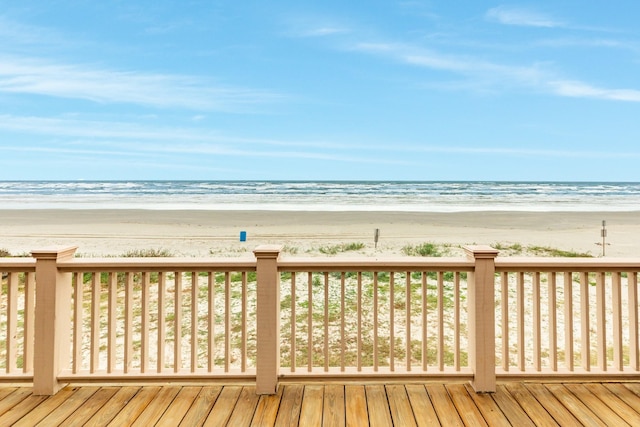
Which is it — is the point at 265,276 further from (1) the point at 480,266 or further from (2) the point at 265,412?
(1) the point at 480,266

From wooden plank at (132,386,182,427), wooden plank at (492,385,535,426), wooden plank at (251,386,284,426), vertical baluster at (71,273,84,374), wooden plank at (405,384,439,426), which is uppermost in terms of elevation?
vertical baluster at (71,273,84,374)

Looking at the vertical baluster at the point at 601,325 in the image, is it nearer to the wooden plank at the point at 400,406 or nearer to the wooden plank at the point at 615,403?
the wooden plank at the point at 615,403

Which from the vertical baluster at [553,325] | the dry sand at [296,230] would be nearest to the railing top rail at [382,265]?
the vertical baluster at [553,325]

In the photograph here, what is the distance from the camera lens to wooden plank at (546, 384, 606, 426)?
6.78ft

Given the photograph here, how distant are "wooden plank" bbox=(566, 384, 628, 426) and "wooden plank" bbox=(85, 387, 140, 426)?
273 centimetres

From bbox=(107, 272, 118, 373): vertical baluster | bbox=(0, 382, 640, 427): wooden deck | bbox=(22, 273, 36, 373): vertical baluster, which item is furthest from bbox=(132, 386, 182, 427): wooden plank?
bbox=(22, 273, 36, 373): vertical baluster

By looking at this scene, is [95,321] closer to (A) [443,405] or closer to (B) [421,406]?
(B) [421,406]

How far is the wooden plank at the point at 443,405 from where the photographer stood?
2.08 metres

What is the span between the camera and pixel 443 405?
2.24m

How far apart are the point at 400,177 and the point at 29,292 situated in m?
55.2

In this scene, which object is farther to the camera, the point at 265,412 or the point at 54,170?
the point at 54,170

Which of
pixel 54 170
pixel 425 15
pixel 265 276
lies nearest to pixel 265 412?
pixel 265 276

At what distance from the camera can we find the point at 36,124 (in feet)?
167

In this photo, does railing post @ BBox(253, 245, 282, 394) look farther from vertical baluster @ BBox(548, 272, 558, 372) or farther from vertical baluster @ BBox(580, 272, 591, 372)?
vertical baluster @ BBox(580, 272, 591, 372)
